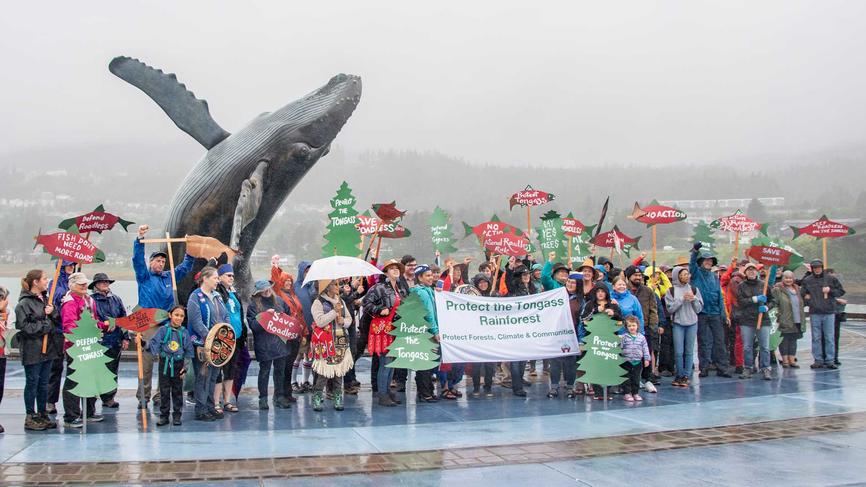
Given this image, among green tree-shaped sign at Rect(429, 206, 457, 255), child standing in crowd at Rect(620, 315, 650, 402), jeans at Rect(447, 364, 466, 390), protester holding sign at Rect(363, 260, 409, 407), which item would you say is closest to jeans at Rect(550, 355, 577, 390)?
child standing in crowd at Rect(620, 315, 650, 402)

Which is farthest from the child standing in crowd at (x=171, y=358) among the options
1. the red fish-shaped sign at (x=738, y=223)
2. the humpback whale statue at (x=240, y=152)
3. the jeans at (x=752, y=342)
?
the red fish-shaped sign at (x=738, y=223)

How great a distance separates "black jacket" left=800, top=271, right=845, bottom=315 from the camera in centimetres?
1180

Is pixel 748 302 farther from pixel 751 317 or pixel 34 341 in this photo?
pixel 34 341

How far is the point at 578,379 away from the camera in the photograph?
360 inches

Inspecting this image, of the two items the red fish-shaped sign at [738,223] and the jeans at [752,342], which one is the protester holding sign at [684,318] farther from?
the red fish-shaped sign at [738,223]

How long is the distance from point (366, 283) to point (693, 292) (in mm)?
5251

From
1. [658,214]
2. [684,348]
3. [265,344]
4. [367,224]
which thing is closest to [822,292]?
[658,214]

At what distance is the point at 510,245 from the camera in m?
11.3

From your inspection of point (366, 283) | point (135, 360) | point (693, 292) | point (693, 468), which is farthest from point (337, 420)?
point (135, 360)

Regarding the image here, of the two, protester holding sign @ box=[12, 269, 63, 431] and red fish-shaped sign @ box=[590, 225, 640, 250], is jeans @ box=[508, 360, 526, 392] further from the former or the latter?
protester holding sign @ box=[12, 269, 63, 431]

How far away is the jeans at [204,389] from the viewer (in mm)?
7906

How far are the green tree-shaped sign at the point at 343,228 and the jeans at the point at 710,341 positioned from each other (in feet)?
19.9

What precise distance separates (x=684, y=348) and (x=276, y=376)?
20.9 ft

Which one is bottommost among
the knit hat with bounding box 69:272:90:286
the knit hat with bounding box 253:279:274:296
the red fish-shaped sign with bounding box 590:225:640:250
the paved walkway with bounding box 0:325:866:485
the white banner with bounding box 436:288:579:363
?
the paved walkway with bounding box 0:325:866:485
